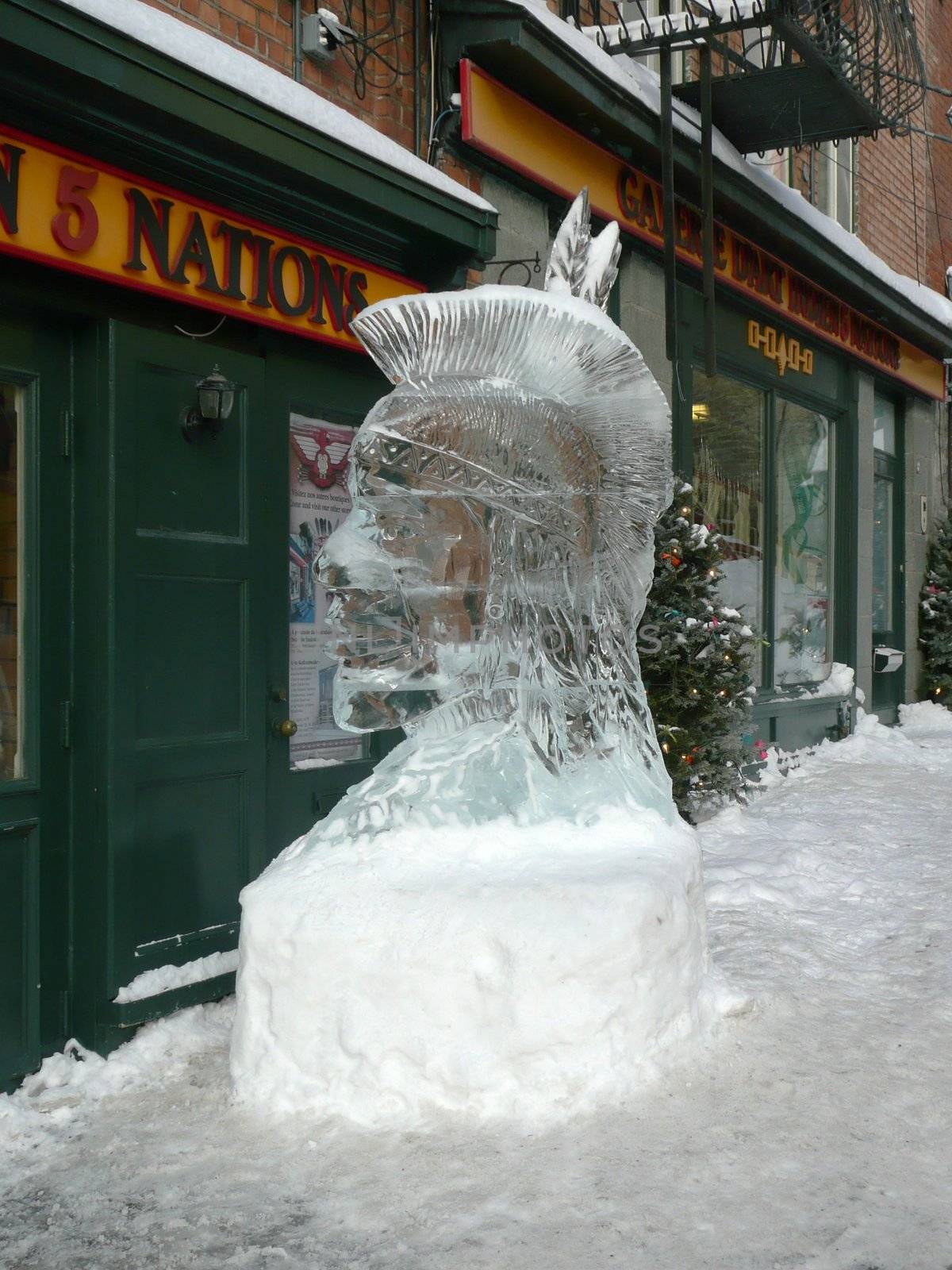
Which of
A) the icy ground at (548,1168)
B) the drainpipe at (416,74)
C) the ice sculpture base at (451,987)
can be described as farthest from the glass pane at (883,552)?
the ice sculpture base at (451,987)

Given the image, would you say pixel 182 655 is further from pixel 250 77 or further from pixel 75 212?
pixel 250 77

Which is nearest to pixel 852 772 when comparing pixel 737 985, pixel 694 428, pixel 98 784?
pixel 694 428

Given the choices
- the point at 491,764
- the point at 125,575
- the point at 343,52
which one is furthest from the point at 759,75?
the point at 491,764

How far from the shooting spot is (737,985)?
4.39m

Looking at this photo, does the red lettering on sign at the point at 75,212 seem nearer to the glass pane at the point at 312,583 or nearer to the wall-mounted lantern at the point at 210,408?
the wall-mounted lantern at the point at 210,408

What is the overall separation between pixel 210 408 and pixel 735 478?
5820mm

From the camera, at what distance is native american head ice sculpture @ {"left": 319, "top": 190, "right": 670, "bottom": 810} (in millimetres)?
3363

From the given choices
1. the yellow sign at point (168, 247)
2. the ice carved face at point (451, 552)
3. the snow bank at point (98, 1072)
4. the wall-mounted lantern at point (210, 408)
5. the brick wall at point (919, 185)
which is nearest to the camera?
the ice carved face at point (451, 552)

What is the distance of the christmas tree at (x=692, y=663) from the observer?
6.79m

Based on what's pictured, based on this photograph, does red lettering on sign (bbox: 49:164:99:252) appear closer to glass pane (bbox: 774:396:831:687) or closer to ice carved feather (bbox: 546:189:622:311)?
ice carved feather (bbox: 546:189:622:311)

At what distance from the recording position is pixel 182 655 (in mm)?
4539

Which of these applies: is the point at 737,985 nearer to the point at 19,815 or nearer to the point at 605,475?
the point at 605,475

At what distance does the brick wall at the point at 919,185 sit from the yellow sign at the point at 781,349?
7.56 ft

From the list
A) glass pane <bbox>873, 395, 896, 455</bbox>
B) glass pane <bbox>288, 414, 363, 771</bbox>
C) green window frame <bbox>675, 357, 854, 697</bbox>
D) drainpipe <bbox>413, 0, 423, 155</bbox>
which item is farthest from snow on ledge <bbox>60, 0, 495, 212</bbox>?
glass pane <bbox>873, 395, 896, 455</bbox>
